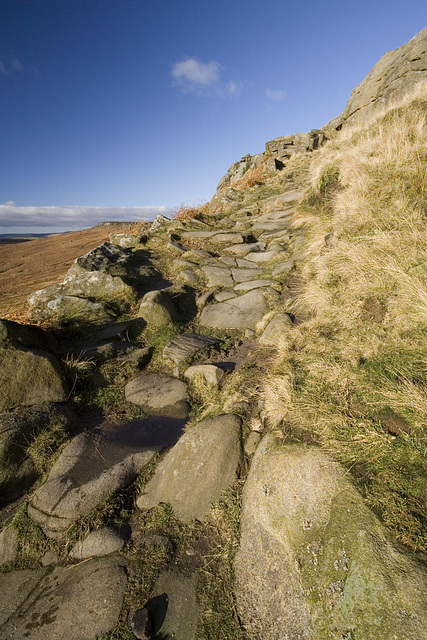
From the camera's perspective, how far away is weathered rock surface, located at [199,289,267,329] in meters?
5.09

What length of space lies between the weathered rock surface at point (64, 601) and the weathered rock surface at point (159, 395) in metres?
1.54

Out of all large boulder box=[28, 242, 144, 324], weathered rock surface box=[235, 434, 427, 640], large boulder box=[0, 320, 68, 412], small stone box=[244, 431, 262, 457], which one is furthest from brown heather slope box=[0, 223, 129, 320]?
weathered rock surface box=[235, 434, 427, 640]

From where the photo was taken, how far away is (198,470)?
2.64 m

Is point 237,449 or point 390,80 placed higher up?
point 390,80

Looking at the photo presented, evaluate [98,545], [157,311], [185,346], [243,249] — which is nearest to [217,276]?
[243,249]

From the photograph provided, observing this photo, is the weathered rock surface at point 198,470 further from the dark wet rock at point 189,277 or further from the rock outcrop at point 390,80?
the rock outcrop at point 390,80

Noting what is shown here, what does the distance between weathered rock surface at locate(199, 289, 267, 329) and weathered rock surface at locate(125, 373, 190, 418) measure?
1.46m

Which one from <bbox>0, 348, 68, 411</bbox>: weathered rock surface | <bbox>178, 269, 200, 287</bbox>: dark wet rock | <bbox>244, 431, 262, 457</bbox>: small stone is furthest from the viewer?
<bbox>178, 269, 200, 287</bbox>: dark wet rock

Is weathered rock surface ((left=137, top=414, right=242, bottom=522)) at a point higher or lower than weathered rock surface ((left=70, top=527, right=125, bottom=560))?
higher

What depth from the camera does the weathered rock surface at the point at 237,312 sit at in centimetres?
509

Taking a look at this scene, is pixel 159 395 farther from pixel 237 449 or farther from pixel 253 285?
pixel 253 285

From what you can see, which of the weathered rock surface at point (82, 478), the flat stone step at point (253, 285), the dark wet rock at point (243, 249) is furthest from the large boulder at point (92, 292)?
the weathered rock surface at point (82, 478)

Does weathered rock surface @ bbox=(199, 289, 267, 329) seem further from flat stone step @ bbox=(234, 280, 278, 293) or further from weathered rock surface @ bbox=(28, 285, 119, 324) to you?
weathered rock surface @ bbox=(28, 285, 119, 324)

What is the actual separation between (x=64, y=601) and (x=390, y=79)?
1870 centimetres
